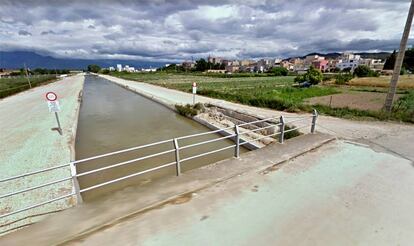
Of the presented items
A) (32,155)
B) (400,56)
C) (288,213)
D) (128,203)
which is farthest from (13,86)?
(400,56)

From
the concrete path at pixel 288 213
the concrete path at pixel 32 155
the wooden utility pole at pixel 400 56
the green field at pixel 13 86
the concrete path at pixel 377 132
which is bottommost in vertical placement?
the green field at pixel 13 86

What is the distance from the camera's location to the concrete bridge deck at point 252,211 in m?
2.99

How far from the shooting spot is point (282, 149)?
6.26 m

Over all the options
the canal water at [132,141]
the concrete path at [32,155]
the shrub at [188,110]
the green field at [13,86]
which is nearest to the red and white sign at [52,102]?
the concrete path at [32,155]

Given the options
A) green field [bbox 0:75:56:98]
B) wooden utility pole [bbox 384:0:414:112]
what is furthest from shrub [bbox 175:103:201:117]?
green field [bbox 0:75:56:98]

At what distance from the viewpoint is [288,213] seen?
3.54 m

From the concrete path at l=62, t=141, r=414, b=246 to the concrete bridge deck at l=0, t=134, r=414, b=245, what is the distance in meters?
0.01

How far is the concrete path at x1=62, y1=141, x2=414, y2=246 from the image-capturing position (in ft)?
9.84

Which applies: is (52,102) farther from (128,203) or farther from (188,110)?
(128,203)

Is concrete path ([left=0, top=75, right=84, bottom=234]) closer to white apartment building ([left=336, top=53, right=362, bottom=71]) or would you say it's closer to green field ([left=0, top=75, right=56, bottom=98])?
green field ([left=0, top=75, right=56, bottom=98])

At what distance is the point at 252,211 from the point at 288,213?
57 centimetres

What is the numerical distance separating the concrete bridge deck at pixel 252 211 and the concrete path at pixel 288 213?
13 millimetres

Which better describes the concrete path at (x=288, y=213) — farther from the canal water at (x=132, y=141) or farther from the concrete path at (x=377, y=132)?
the concrete path at (x=377, y=132)

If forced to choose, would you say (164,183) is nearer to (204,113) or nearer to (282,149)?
(282,149)
